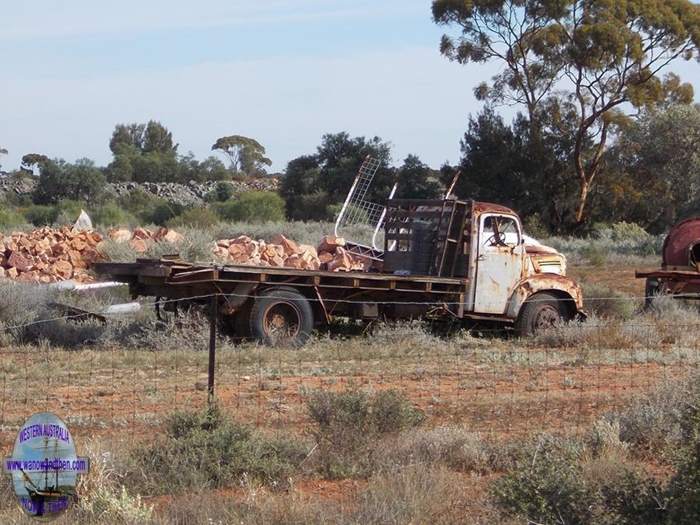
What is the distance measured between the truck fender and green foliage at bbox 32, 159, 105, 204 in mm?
41461

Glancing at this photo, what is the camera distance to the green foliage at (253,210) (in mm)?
43656

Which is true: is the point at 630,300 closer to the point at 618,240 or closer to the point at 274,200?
the point at 618,240

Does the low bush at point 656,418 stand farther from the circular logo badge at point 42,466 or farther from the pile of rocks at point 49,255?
the pile of rocks at point 49,255

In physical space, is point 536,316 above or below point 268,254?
below

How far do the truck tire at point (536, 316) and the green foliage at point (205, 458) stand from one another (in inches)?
364

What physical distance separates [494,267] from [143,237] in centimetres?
1145

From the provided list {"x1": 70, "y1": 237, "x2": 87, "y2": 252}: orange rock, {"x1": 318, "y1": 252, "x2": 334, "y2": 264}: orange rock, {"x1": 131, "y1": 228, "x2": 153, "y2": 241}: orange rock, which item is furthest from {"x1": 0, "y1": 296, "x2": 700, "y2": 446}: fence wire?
{"x1": 131, "y1": 228, "x2": 153, "y2": 241}: orange rock

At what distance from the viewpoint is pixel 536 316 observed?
56.4 feet

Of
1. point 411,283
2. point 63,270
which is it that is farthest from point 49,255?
point 411,283

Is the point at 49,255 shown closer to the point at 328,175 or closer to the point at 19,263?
the point at 19,263

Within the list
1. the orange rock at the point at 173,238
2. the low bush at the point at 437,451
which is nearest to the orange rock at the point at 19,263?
the orange rock at the point at 173,238

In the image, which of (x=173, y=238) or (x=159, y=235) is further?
(x=159, y=235)

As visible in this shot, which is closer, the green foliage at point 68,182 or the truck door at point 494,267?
the truck door at point 494,267

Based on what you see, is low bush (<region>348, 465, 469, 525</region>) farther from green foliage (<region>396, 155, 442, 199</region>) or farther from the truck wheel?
green foliage (<region>396, 155, 442, 199</region>)
